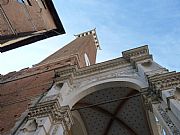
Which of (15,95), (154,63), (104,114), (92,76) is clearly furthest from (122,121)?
(15,95)

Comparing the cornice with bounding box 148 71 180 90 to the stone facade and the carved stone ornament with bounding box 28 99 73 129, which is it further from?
the carved stone ornament with bounding box 28 99 73 129

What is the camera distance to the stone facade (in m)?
7.78

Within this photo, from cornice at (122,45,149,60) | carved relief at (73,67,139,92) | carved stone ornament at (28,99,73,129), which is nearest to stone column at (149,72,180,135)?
carved relief at (73,67,139,92)

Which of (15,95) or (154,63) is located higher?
(15,95)

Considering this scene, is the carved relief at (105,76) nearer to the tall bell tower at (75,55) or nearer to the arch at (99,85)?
the arch at (99,85)

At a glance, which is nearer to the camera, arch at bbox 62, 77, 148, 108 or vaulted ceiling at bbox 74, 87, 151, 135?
arch at bbox 62, 77, 148, 108

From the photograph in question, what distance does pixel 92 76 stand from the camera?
1138 cm

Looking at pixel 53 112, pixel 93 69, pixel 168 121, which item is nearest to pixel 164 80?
pixel 168 121

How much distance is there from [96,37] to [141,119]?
24134 mm

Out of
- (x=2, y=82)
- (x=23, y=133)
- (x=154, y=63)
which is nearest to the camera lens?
(x=23, y=133)

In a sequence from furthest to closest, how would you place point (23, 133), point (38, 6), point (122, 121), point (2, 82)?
point (2, 82) < point (122, 121) < point (38, 6) < point (23, 133)

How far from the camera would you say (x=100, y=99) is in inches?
484

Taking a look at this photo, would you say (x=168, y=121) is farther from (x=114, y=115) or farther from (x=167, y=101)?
(x=114, y=115)

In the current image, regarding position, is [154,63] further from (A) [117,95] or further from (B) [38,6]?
(B) [38,6]
